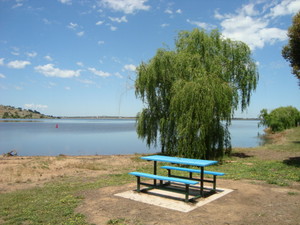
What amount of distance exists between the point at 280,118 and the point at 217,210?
133 feet

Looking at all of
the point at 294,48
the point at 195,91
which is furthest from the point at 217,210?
the point at 294,48

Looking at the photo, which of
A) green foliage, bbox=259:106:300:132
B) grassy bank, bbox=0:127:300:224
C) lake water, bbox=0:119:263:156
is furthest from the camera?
green foliage, bbox=259:106:300:132

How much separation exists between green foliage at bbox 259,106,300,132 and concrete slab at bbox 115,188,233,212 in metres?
39.0

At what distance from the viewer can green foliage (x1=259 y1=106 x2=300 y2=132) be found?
4178cm

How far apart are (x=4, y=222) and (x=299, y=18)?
11209 mm

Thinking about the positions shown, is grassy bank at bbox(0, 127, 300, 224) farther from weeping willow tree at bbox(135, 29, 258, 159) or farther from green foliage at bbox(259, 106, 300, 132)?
green foliage at bbox(259, 106, 300, 132)

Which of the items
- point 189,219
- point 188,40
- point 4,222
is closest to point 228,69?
point 188,40

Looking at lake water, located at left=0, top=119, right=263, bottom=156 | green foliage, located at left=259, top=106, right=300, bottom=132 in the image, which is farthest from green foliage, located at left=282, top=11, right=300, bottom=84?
green foliage, located at left=259, top=106, right=300, bottom=132

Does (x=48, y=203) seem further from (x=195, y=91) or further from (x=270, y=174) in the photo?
(x=195, y=91)

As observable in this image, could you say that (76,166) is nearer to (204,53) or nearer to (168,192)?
(168,192)

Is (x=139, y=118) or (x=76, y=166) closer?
(x=76, y=166)

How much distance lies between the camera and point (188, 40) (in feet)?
47.5

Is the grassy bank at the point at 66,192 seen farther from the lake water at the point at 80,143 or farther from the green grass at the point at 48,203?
the lake water at the point at 80,143

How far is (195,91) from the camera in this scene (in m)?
11.8
